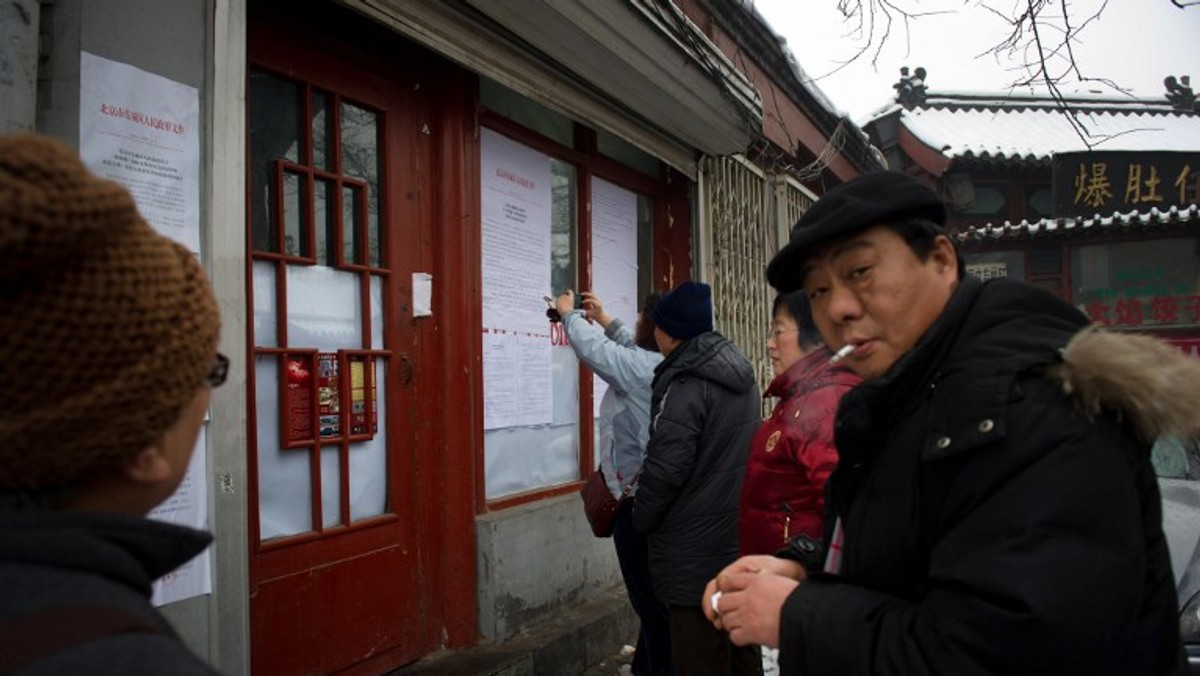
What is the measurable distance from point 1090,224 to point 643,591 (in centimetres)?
1159

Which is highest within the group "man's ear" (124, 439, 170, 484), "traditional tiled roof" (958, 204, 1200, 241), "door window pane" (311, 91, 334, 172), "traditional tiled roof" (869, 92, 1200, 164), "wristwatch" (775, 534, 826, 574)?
"traditional tiled roof" (869, 92, 1200, 164)

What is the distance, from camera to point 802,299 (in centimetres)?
333

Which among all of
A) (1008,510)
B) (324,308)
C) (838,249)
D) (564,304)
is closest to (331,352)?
(324,308)

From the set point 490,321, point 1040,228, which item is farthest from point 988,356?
point 1040,228

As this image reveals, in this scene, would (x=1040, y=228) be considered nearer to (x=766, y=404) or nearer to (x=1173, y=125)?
(x=766, y=404)

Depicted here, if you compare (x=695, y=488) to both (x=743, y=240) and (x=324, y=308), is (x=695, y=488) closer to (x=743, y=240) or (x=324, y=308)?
(x=324, y=308)

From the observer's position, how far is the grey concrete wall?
437 cm

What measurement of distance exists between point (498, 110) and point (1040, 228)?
1093 centimetres

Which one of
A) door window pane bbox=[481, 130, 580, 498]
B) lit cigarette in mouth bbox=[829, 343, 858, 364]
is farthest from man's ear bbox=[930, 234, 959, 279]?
door window pane bbox=[481, 130, 580, 498]

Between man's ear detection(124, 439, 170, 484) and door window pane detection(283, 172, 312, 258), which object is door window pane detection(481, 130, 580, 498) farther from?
man's ear detection(124, 439, 170, 484)

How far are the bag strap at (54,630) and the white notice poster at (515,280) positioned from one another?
3.89 metres

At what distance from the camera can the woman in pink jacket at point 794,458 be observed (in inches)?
108

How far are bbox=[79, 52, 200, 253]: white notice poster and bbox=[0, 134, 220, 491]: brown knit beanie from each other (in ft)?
5.01

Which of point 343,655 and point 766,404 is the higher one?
point 766,404
